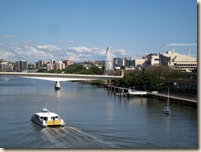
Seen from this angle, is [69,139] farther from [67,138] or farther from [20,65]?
[20,65]

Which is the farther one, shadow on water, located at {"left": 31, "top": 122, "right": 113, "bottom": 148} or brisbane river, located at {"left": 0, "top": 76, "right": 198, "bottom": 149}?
brisbane river, located at {"left": 0, "top": 76, "right": 198, "bottom": 149}

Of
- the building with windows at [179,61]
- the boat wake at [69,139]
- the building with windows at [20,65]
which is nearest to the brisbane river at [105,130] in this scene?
the boat wake at [69,139]

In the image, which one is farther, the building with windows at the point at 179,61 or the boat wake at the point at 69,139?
the building with windows at the point at 179,61

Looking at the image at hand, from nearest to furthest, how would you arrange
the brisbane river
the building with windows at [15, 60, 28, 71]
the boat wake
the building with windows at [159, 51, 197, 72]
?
the boat wake < the brisbane river < the building with windows at [159, 51, 197, 72] < the building with windows at [15, 60, 28, 71]

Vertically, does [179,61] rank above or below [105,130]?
above

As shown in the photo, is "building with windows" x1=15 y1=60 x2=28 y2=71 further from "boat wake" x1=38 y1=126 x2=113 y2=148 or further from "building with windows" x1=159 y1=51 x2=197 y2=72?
"boat wake" x1=38 y1=126 x2=113 y2=148

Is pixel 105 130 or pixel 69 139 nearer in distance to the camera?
pixel 69 139

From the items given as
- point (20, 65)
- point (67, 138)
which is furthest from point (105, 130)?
point (20, 65)

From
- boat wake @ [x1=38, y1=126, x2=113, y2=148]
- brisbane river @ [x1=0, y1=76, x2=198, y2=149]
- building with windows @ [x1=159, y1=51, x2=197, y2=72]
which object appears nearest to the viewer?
boat wake @ [x1=38, y1=126, x2=113, y2=148]

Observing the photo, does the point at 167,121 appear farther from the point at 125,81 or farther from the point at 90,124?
the point at 125,81

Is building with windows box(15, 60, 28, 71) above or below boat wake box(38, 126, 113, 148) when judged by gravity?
above

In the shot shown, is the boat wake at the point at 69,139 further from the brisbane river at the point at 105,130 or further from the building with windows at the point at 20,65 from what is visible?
the building with windows at the point at 20,65

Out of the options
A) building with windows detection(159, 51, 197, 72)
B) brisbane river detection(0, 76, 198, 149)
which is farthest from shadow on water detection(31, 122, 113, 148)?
building with windows detection(159, 51, 197, 72)

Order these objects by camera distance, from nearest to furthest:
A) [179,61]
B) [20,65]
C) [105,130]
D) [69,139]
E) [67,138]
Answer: [69,139], [67,138], [105,130], [179,61], [20,65]
